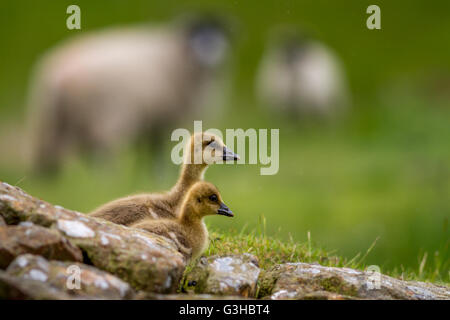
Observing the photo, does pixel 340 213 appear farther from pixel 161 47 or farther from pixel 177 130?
pixel 161 47

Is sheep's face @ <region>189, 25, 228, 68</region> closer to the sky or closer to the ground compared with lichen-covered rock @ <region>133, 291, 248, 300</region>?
closer to the sky

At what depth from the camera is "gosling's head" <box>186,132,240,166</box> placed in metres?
4.34

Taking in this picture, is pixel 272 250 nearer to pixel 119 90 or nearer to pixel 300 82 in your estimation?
pixel 119 90

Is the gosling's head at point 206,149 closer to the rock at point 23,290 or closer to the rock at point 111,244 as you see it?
the rock at point 111,244

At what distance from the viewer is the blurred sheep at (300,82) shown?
1992 centimetres

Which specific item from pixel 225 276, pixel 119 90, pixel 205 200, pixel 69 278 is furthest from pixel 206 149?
pixel 119 90

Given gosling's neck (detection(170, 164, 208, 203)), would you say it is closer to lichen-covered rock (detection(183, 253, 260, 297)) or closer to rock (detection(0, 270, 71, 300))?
lichen-covered rock (detection(183, 253, 260, 297))

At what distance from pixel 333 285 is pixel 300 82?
17.1 metres

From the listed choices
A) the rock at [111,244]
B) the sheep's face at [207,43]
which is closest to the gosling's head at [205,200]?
the rock at [111,244]

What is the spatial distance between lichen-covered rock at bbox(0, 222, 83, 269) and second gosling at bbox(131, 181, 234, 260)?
84 cm

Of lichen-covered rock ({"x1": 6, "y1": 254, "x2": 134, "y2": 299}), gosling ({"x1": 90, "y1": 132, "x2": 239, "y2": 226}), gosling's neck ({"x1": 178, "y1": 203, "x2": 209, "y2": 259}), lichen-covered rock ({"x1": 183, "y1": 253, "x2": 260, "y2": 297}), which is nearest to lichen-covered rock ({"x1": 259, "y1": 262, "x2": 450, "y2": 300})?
lichen-covered rock ({"x1": 183, "y1": 253, "x2": 260, "y2": 297})

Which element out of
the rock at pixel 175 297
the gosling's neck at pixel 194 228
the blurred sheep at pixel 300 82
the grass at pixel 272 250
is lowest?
the grass at pixel 272 250

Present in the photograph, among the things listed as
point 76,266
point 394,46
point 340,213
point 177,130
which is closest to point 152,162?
point 177,130
